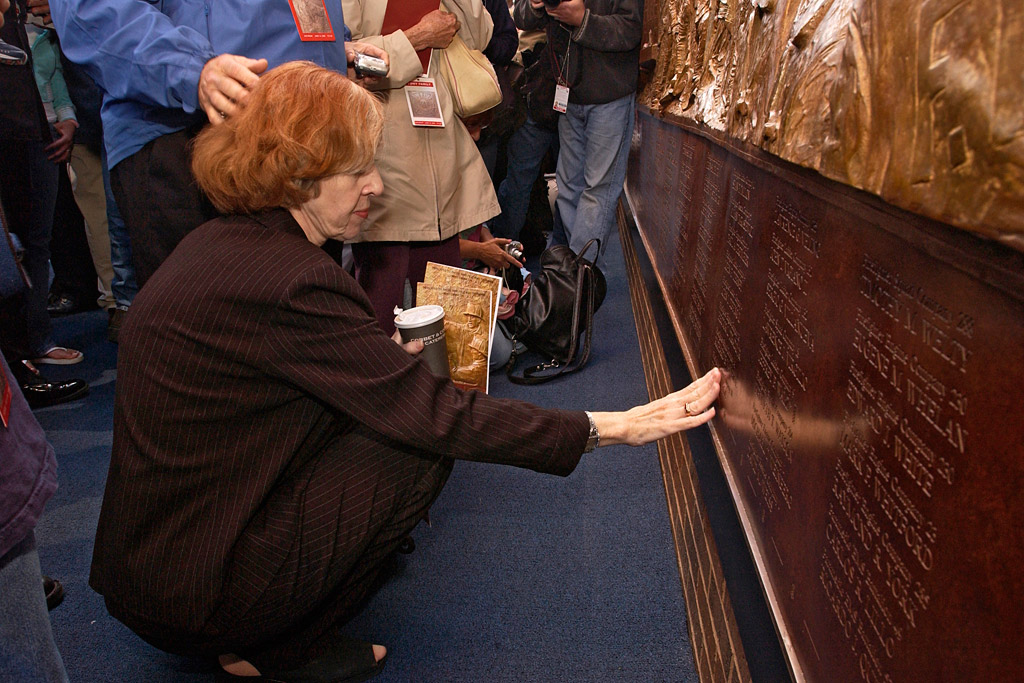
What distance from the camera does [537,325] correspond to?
11.0 feet

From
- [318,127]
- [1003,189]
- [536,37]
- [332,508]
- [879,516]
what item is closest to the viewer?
[1003,189]

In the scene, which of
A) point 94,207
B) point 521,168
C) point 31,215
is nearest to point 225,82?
point 31,215

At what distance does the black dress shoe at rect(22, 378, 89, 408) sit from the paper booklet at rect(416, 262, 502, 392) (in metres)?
1.84

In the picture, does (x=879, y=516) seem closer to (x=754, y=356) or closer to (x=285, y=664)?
(x=754, y=356)

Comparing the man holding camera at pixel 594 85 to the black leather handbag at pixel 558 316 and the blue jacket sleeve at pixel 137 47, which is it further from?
the blue jacket sleeve at pixel 137 47

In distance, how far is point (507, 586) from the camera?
6.47ft

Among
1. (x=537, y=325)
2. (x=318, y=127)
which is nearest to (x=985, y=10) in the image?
(x=318, y=127)

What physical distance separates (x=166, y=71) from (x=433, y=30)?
38.0 inches

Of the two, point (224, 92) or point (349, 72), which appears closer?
point (224, 92)

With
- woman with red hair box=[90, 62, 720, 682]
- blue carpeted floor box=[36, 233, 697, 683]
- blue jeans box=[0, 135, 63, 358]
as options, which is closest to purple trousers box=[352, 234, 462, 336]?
blue carpeted floor box=[36, 233, 697, 683]

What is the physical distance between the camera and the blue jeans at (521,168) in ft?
15.4

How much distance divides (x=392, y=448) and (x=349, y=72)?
1158 mm

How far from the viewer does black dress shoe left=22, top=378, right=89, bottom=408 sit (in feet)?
10.4

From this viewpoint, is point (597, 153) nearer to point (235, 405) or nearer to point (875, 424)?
point (235, 405)
